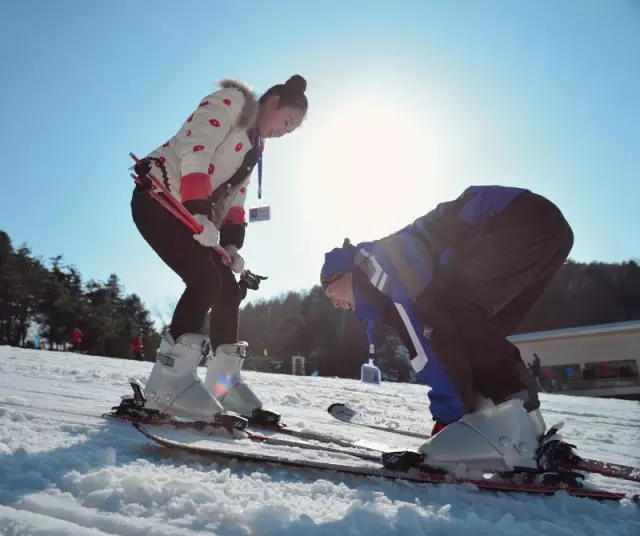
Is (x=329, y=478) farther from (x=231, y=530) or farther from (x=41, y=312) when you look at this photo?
(x=41, y=312)

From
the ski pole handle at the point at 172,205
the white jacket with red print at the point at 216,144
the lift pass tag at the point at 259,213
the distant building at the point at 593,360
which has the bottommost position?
the distant building at the point at 593,360

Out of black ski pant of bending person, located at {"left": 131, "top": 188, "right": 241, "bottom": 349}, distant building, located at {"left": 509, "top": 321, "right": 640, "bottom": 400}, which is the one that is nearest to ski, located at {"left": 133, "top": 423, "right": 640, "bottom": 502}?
black ski pant of bending person, located at {"left": 131, "top": 188, "right": 241, "bottom": 349}

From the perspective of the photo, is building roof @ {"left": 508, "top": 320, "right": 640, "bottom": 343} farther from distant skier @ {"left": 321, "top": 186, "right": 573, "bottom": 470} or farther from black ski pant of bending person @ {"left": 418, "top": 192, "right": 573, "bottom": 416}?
black ski pant of bending person @ {"left": 418, "top": 192, "right": 573, "bottom": 416}

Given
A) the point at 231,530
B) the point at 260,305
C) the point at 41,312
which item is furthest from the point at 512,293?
the point at 260,305

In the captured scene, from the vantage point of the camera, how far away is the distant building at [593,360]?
23.0 metres

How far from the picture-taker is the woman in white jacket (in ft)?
7.29

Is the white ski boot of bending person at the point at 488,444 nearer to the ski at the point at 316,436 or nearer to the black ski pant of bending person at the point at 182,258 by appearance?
the ski at the point at 316,436

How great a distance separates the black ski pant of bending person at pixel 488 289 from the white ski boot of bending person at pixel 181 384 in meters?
1.08

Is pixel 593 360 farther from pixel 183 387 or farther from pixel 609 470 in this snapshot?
pixel 183 387

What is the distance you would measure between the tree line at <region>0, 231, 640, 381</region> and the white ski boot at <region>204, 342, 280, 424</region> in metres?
30.6

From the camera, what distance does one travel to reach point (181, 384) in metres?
2.18

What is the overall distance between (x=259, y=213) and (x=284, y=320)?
4780 cm

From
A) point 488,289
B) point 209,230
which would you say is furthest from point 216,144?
point 488,289

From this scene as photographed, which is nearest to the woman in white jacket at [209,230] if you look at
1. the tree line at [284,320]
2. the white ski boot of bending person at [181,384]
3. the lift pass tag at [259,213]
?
the white ski boot of bending person at [181,384]
